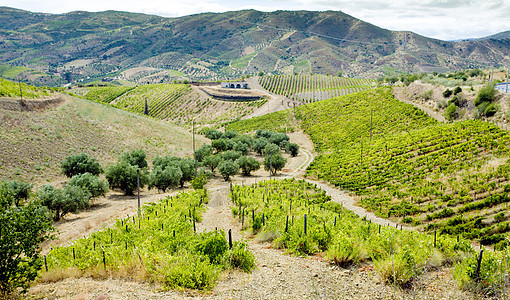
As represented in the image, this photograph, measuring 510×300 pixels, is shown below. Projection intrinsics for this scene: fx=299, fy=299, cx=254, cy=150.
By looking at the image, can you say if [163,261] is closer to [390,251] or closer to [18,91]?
[390,251]

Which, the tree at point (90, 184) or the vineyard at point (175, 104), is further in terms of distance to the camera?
the vineyard at point (175, 104)

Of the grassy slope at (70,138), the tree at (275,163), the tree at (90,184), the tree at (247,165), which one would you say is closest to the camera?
the tree at (90,184)

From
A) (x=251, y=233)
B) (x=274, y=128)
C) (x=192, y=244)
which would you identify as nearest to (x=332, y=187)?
(x=251, y=233)

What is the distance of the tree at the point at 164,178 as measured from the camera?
34125 millimetres

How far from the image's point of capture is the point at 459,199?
25.9 metres

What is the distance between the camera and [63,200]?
24.4 meters

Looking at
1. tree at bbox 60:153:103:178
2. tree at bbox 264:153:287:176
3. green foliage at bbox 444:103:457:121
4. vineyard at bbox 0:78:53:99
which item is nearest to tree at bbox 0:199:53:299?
tree at bbox 60:153:103:178

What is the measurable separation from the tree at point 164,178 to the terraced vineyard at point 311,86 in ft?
293

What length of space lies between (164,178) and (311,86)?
120m

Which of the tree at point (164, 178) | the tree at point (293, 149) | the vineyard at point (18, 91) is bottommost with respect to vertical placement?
the tree at point (293, 149)

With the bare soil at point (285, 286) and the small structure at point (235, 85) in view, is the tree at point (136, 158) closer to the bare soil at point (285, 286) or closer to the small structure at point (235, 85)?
the bare soil at point (285, 286)

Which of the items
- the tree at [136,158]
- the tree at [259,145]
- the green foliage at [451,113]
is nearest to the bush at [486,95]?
the green foliage at [451,113]

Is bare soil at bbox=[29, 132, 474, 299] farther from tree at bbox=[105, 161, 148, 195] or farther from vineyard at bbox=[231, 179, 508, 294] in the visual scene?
tree at bbox=[105, 161, 148, 195]

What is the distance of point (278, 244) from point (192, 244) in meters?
4.17
